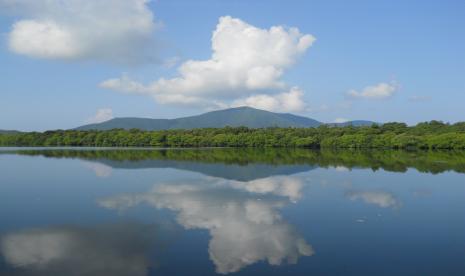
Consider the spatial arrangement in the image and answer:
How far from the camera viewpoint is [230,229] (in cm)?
1057

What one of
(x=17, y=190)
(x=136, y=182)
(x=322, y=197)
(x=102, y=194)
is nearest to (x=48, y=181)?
(x=17, y=190)

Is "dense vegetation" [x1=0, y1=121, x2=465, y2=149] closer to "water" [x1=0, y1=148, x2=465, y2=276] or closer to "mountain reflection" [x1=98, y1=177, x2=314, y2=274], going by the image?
"water" [x1=0, y1=148, x2=465, y2=276]

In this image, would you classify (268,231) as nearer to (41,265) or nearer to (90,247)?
(90,247)

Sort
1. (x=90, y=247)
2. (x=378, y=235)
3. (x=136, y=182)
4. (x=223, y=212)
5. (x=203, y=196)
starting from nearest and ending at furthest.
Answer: (x=90, y=247) → (x=378, y=235) → (x=223, y=212) → (x=203, y=196) → (x=136, y=182)

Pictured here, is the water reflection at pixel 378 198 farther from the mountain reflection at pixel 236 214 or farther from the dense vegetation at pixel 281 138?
the dense vegetation at pixel 281 138

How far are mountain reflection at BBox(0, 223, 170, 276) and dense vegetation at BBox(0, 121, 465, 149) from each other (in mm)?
70693

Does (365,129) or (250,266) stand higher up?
(365,129)

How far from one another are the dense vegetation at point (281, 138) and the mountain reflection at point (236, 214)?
58.7 m

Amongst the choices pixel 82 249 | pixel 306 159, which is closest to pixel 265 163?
pixel 306 159

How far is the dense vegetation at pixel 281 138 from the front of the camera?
72.6 meters

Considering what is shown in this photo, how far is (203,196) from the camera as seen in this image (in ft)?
52.6

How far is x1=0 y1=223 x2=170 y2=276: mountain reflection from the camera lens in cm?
741

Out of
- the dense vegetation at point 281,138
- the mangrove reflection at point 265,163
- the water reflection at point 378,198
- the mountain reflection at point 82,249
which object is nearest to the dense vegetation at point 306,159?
the mangrove reflection at point 265,163

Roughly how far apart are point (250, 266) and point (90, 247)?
3823 mm
